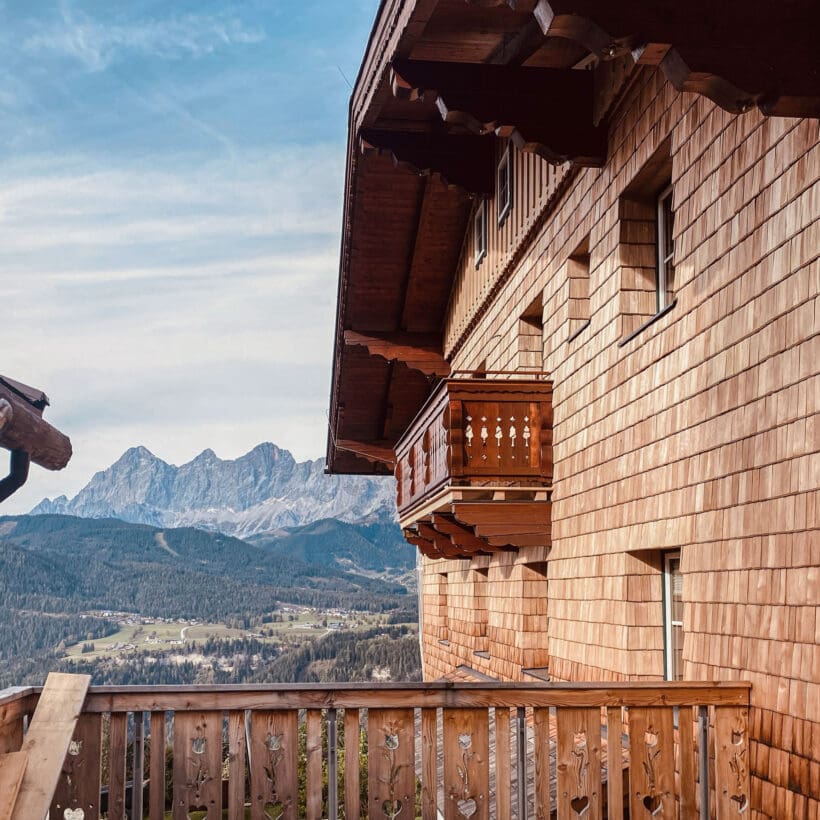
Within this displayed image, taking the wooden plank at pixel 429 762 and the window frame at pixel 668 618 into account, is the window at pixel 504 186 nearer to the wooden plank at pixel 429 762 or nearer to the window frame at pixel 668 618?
the window frame at pixel 668 618

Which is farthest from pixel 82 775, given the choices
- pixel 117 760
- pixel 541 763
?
pixel 541 763

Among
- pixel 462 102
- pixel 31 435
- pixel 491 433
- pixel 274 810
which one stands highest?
pixel 462 102

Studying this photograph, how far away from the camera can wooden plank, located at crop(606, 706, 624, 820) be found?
6.16 meters

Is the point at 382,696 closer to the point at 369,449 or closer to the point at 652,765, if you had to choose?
the point at 652,765

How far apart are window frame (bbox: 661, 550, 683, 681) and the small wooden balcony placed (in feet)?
8.36

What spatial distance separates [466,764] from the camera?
6.17 meters

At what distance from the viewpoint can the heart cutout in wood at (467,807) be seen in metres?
6.14

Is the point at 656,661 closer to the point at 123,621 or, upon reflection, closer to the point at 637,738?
the point at 637,738

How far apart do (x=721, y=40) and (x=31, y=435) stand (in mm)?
3840

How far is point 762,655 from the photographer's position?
696cm

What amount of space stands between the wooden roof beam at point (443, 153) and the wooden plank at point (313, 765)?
8.14 m

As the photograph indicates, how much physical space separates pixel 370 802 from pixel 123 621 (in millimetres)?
145932

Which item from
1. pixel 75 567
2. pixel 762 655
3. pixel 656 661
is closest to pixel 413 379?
pixel 656 661

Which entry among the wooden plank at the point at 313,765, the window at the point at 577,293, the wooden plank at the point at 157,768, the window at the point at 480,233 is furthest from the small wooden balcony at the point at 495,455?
the wooden plank at the point at 157,768
